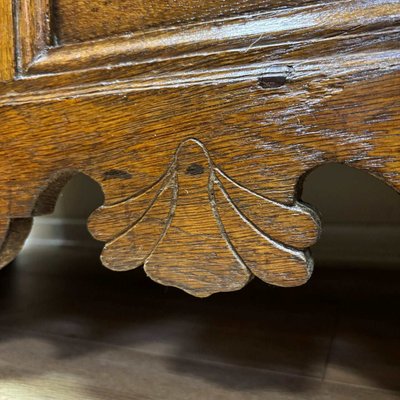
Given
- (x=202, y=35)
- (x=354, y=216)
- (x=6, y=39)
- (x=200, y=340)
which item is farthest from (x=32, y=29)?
(x=354, y=216)

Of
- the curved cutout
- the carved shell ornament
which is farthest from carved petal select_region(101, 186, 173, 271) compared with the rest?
the curved cutout

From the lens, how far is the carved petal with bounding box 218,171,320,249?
15.3 inches

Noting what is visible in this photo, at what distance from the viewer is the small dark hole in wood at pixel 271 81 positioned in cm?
38

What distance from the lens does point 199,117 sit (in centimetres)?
40

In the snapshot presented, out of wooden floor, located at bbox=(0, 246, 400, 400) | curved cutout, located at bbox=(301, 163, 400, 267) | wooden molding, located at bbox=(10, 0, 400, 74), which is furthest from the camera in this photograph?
curved cutout, located at bbox=(301, 163, 400, 267)

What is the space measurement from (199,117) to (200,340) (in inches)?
12.6

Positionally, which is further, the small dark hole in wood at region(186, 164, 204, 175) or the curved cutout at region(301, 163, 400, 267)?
the curved cutout at region(301, 163, 400, 267)

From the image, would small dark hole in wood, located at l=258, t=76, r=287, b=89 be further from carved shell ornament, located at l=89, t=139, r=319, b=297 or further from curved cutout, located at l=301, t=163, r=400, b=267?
curved cutout, located at l=301, t=163, r=400, b=267

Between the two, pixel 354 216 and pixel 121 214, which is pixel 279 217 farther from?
pixel 354 216

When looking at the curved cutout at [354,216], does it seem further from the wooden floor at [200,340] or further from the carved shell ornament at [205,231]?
the carved shell ornament at [205,231]

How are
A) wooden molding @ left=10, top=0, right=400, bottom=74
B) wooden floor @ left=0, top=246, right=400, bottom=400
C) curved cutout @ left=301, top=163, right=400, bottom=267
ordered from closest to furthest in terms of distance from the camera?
1. wooden molding @ left=10, top=0, right=400, bottom=74
2. wooden floor @ left=0, top=246, right=400, bottom=400
3. curved cutout @ left=301, top=163, right=400, bottom=267

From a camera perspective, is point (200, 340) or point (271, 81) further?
point (200, 340)

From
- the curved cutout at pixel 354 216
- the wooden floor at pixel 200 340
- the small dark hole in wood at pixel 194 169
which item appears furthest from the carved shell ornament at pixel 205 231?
the curved cutout at pixel 354 216

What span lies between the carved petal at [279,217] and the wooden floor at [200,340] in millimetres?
169
